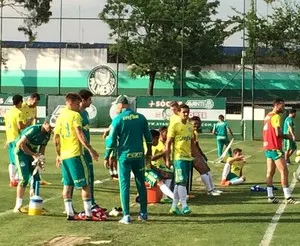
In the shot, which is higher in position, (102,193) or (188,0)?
(188,0)

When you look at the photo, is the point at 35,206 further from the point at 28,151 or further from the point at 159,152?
the point at 159,152

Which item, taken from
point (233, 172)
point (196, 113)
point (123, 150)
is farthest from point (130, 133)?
point (196, 113)

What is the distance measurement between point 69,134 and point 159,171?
295 cm

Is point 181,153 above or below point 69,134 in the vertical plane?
below

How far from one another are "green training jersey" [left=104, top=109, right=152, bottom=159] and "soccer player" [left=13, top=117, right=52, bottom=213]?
1.65 meters

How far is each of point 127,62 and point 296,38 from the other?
52.7 ft

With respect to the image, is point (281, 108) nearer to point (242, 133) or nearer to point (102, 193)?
point (102, 193)

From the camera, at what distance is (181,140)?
13.5 metres

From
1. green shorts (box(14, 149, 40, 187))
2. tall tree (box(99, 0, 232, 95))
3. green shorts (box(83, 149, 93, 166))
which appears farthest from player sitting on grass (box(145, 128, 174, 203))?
tall tree (box(99, 0, 232, 95))

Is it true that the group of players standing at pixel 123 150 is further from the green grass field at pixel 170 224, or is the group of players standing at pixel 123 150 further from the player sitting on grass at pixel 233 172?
the player sitting on grass at pixel 233 172

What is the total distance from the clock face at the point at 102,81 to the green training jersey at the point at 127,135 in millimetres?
40683

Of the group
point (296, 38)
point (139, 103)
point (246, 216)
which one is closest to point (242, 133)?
point (139, 103)

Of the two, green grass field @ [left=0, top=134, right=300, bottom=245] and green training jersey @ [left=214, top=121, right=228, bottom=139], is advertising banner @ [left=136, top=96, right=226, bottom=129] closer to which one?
green training jersey @ [left=214, top=121, right=228, bottom=139]

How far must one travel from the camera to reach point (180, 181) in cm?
1326
